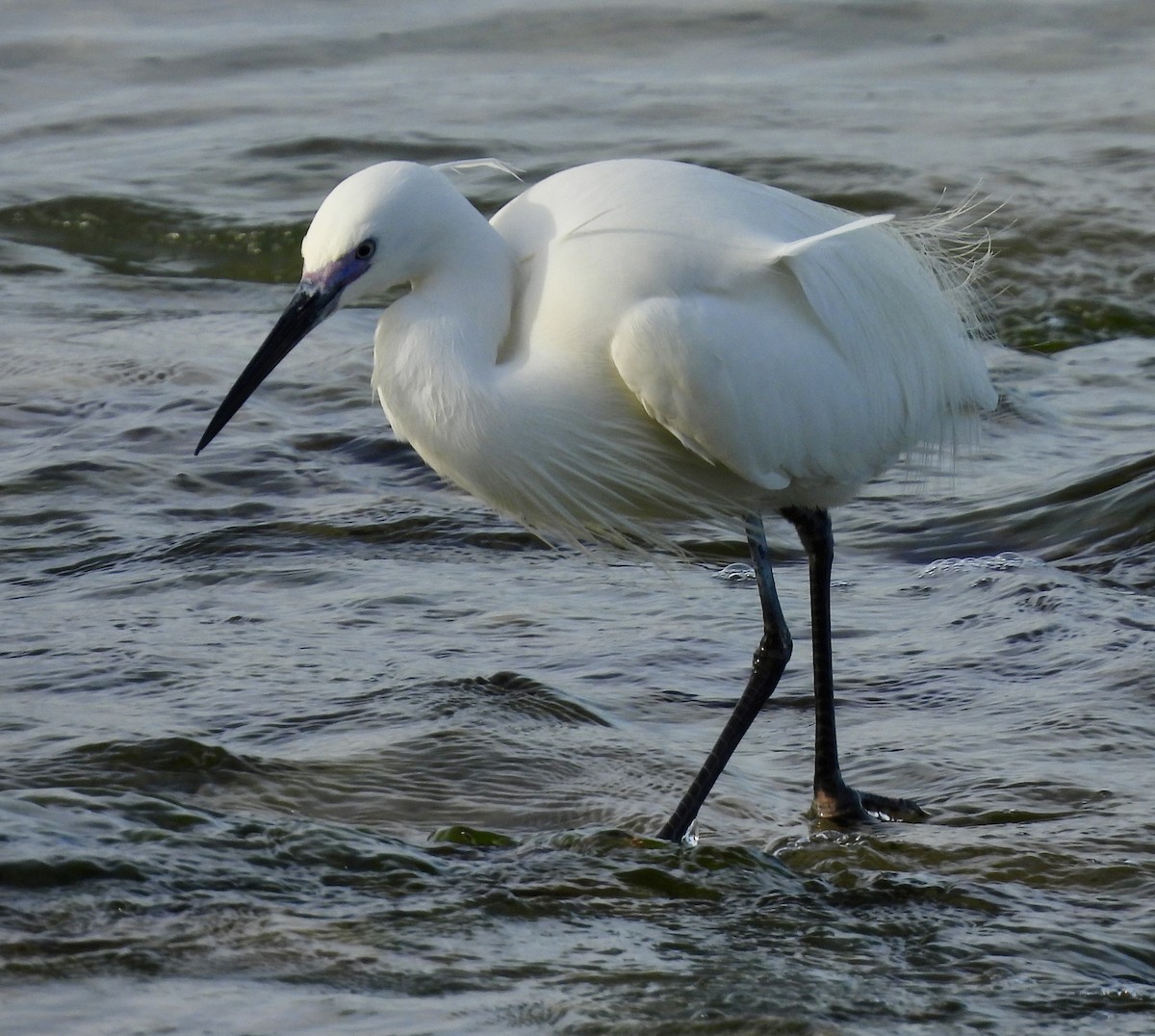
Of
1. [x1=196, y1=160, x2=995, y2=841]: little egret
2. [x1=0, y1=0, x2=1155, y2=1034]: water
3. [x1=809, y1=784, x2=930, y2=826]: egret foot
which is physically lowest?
[x1=809, y1=784, x2=930, y2=826]: egret foot

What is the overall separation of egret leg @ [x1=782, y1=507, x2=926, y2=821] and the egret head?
1.25 meters

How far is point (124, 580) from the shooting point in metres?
5.41

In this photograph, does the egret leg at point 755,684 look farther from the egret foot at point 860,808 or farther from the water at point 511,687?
the egret foot at point 860,808

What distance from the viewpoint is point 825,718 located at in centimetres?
441

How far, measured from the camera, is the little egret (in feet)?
12.5

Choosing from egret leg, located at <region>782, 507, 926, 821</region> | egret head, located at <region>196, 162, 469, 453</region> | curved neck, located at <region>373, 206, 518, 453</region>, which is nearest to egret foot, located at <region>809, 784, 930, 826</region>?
egret leg, located at <region>782, 507, 926, 821</region>

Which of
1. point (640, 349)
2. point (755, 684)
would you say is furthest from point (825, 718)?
point (640, 349)

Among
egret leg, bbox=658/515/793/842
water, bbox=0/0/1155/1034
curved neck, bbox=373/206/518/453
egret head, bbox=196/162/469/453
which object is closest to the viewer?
water, bbox=0/0/1155/1034

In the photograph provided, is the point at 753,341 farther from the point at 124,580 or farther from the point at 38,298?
the point at 38,298

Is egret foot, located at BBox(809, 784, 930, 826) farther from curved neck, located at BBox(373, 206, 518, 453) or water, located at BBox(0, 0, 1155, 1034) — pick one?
curved neck, located at BBox(373, 206, 518, 453)

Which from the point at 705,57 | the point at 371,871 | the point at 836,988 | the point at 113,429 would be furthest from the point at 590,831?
the point at 705,57

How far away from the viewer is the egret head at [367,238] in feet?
12.0

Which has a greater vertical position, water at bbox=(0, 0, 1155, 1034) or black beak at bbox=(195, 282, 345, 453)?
black beak at bbox=(195, 282, 345, 453)

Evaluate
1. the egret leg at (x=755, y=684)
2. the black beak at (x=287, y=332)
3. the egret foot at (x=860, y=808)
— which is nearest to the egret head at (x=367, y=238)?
the black beak at (x=287, y=332)
